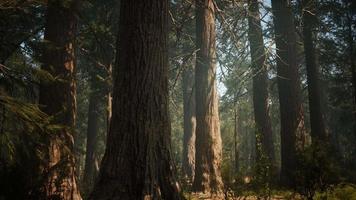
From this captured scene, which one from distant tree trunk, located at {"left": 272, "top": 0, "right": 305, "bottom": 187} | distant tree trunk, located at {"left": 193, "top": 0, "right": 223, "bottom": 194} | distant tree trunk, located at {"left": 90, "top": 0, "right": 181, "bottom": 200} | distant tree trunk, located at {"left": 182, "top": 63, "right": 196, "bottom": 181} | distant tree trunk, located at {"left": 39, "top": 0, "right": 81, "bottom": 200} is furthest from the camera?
distant tree trunk, located at {"left": 182, "top": 63, "right": 196, "bottom": 181}

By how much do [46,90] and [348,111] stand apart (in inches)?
1035

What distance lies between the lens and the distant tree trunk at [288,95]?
9961 mm

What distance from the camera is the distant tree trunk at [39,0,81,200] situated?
6.47m

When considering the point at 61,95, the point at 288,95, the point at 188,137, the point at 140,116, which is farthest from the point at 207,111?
the point at 188,137

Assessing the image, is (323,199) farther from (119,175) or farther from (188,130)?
(188,130)

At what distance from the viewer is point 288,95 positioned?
1031 cm

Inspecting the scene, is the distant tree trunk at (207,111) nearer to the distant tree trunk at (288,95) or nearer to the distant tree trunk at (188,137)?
the distant tree trunk at (288,95)

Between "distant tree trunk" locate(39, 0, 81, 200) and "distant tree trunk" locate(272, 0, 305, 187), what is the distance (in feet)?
18.8

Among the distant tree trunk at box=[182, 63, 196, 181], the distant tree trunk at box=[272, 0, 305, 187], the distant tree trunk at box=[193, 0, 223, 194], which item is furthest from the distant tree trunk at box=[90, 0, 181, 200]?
the distant tree trunk at box=[182, 63, 196, 181]

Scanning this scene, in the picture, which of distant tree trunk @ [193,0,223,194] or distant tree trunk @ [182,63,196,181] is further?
distant tree trunk @ [182,63,196,181]

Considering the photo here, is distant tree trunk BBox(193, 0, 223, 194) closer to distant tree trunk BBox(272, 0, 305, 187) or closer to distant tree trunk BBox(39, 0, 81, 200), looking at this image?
distant tree trunk BBox(272, 0, 305, 187)

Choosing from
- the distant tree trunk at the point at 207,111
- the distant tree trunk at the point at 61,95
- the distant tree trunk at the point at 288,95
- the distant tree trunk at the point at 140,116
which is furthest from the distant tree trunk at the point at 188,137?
the distant tree trunk at the point at 140,116

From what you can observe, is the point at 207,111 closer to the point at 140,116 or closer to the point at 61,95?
the point at 61,95

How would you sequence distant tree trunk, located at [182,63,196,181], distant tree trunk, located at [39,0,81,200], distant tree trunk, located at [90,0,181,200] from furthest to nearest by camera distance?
distant tree trunk, located at [182,63,196,181] → distant tree trunk, located at [39,0,81,200] → distant tree trunk, located at [90,0,181,200]
